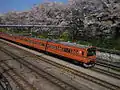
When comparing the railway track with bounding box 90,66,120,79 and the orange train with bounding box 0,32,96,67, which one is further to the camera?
the orange train with bounding box 0,32,96,67

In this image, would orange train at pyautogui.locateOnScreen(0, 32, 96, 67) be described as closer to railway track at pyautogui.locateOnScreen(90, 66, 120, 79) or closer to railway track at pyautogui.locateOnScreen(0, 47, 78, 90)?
railway track at pyautogui.locateOnScreen(90, 66, 120, 79)

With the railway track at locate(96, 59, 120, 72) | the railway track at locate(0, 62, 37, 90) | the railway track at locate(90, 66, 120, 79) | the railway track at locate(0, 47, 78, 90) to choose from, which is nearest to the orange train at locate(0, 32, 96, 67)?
A: the railway track at locate(90, 66, 120, 79)

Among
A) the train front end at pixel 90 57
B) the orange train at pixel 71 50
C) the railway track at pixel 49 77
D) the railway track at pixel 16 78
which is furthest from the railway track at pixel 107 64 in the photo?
the railway track at pixel 16 78

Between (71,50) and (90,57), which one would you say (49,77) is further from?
(71,50)

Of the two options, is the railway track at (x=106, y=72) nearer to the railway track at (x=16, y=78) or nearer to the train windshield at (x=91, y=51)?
the train windshield at (x=91, y=51)

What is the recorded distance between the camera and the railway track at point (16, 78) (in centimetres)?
1762

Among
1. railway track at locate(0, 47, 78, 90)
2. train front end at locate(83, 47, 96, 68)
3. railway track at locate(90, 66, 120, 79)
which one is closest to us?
railway track at locate(0, 47, 78, 90)

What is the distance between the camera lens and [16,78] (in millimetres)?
20250

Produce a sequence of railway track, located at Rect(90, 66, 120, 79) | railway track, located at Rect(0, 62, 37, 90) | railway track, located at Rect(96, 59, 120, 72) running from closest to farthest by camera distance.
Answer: railway track, located at Rect(0, 62, 37, 90)
railway track, located at Rect(90, 66, 120, 79)
railway track, located at Rect(96, 59, 120, 72)

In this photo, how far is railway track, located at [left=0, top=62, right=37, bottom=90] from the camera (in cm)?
1762

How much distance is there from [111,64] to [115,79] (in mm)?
5704

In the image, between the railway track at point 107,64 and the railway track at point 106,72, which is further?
the railway track at point 107,64

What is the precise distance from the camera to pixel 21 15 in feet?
285

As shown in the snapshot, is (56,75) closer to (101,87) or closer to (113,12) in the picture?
(101,87)
